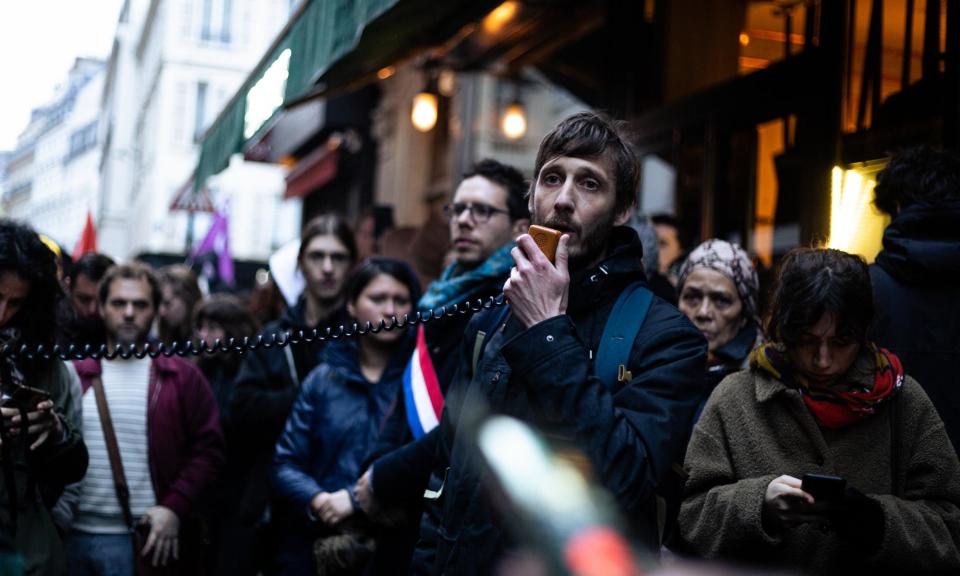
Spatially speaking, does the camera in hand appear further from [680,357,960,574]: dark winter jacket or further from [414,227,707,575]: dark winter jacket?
[680,357,960,574]: dark winter jacket

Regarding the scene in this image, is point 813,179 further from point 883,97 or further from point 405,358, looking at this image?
point 405,358

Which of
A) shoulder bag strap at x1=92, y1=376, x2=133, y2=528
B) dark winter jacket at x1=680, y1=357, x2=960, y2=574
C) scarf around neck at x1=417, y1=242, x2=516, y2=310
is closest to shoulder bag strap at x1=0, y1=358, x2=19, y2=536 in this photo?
shoulder bag strap at x1=92, y1=376, x2=133, y2=528

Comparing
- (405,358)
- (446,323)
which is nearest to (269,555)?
(405,358)

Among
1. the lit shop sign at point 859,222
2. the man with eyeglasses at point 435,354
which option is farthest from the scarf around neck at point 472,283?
the lit shop sign at point 859,222

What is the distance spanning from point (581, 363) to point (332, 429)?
93.5 inches

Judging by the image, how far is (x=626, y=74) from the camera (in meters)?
8.52

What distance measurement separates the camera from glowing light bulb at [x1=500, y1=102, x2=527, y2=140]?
11656 millimetres

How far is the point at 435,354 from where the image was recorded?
162 inches

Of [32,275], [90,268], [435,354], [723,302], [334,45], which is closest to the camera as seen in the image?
[32,275]

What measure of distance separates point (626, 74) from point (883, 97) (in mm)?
3480

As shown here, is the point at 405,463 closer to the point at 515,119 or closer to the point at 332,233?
the point at 332,233

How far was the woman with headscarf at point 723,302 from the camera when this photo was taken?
13.8 ft

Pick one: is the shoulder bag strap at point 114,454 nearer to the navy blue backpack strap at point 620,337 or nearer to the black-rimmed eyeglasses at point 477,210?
the black-rimmed eyeglasses at point 477,210

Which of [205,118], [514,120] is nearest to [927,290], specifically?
[514,120]
